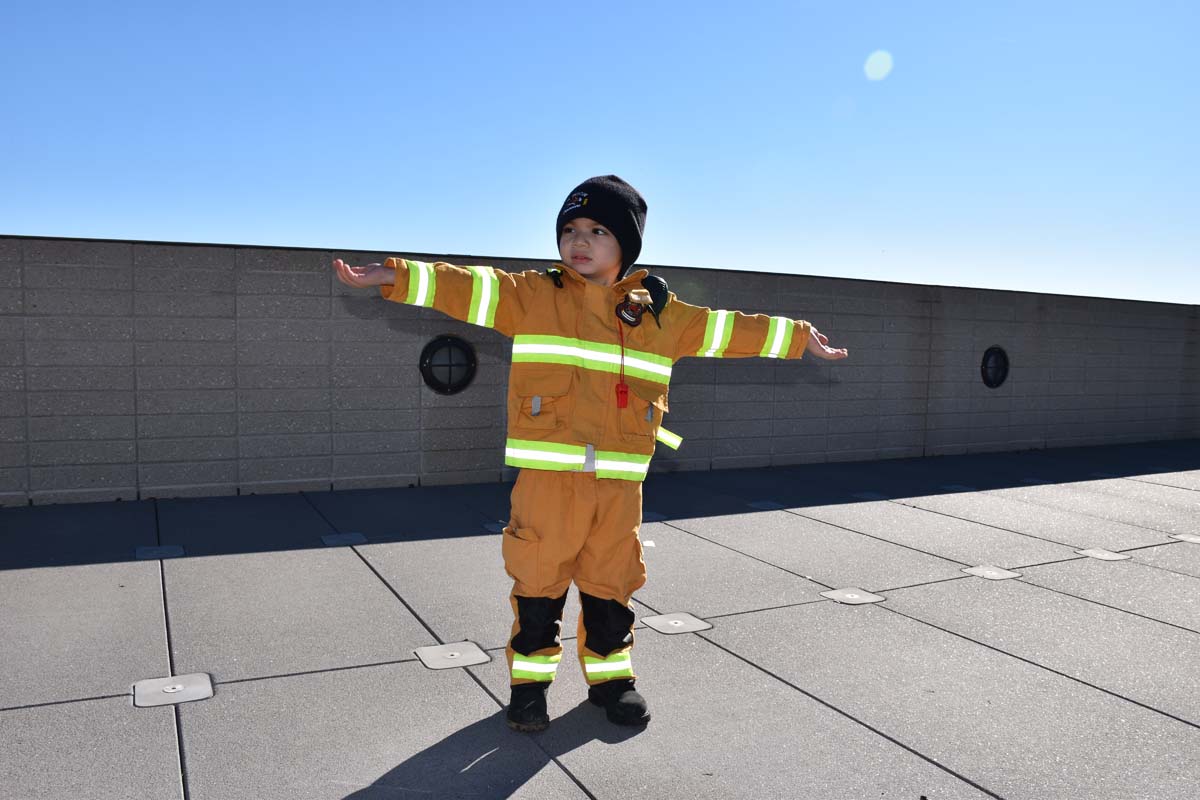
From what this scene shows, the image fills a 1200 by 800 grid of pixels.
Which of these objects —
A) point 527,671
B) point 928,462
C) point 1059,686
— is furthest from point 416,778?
point 928,462

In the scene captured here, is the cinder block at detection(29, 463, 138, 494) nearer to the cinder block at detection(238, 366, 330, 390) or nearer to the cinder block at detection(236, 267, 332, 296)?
the cinder block at detection(238, 366, 330, 390)

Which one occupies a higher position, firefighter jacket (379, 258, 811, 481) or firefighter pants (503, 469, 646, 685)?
firefighter jacket (379, 258, 811, 481)

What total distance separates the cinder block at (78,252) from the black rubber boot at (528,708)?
4761mm

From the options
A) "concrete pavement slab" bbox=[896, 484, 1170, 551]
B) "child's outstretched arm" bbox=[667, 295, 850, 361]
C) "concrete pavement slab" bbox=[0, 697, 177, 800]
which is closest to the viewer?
"concrete pavement slab" bbox=[0, 697, 177, 800]

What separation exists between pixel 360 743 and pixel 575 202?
1844 millimetres

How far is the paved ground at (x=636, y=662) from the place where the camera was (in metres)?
2.57

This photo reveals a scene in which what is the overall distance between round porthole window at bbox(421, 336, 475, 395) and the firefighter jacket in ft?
13.5

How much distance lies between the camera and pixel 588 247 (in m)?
2.97

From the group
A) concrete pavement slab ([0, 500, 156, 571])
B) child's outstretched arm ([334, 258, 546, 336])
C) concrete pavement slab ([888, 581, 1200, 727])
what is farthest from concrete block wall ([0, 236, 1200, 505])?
child's outstretched arm ([334, 258, 546, 336])

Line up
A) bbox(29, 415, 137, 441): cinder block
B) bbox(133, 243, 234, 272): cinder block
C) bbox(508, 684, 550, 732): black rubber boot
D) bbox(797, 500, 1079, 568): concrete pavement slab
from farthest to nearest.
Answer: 1. bbox(133, 243, 234, 272): cinder block
2. bbox(29, 415, 137, 441): cinder block
3. bbox(797, 500, 1079, 568): concrete pavement slab
4. bbox(508, 684, 550, 732): black rubber boot

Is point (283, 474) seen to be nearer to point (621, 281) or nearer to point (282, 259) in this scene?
point (282, 259)

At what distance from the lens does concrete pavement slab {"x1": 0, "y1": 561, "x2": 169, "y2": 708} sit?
311 centimetres

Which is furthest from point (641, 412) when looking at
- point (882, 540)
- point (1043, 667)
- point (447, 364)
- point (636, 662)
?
point (447, 364)

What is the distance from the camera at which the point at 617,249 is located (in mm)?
3033
